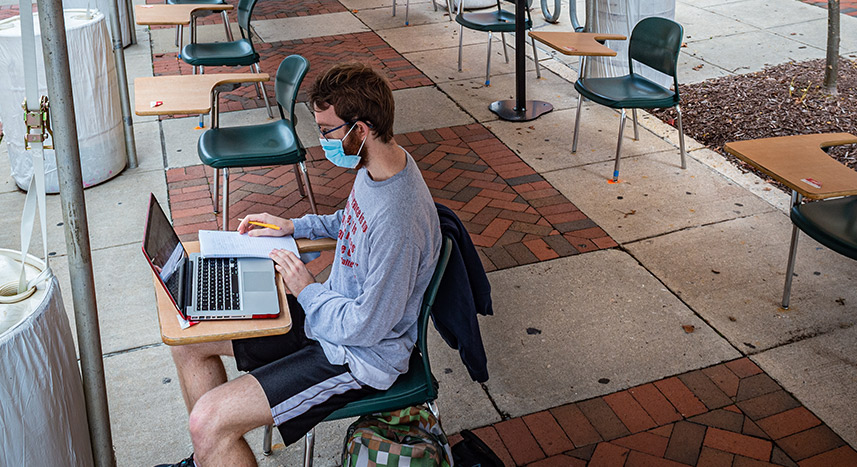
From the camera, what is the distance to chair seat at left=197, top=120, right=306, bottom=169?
410cm

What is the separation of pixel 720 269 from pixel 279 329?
2.65 metres

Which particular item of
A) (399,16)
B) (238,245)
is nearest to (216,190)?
(238,245)

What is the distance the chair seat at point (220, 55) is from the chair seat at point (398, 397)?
400 cm

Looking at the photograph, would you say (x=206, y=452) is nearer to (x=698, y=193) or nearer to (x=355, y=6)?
(x=698, y=193)

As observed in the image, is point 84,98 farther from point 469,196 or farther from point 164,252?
point 164,252

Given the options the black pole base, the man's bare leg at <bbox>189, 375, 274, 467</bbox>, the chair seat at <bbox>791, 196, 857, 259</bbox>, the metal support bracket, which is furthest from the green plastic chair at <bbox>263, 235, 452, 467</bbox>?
the black pole base

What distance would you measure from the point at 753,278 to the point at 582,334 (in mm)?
1034

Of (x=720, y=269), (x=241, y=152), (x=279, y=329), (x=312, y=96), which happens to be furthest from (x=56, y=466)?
(x=720, y=269)

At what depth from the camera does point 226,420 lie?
2.17 m

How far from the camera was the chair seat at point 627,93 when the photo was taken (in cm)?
480

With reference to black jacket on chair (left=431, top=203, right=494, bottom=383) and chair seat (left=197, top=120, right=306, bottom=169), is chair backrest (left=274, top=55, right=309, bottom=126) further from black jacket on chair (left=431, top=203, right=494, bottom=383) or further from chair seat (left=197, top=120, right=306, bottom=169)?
black jacket on chair (left=431, top=203, right=494, bottom=383)

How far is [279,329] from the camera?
2123mm

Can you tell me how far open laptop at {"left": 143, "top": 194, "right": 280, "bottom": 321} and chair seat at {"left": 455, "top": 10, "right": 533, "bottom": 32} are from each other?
442cm

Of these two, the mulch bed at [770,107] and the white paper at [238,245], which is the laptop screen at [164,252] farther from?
the mulch bed at [770,107]
